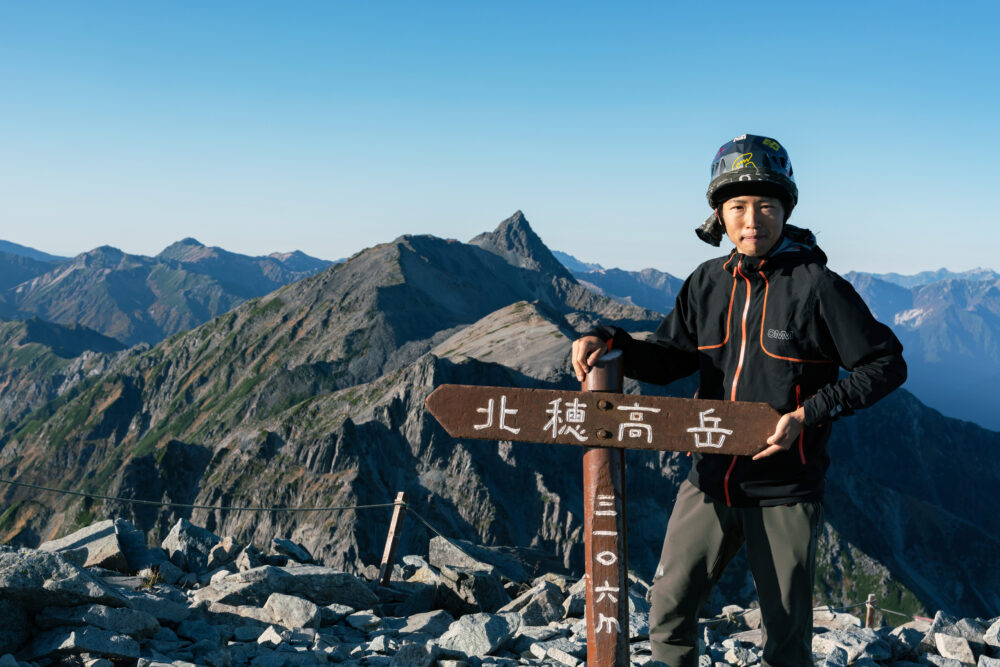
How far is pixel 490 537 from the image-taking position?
2562 inches

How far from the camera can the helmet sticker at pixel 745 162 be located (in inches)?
202

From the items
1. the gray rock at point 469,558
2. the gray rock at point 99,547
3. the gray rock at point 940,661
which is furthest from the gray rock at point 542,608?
the gray rock at point 469,558

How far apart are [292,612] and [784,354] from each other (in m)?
7.19

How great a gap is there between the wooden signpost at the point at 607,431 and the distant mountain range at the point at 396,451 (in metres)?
51.5

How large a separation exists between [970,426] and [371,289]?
523 feet

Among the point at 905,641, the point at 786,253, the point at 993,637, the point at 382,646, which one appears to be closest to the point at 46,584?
the point at 382,646

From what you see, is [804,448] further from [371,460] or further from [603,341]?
[371,460]

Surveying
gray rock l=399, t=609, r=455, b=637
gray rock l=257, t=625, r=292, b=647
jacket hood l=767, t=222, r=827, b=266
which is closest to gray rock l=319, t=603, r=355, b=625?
gray rock l=399, t=609, r=455, b=637

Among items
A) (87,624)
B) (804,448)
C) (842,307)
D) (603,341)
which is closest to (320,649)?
(87,624)

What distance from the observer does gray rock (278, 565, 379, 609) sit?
11.0m

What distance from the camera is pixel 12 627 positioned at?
7207mm

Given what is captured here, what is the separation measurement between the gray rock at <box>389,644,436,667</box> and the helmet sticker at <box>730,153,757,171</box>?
5325 millimetres

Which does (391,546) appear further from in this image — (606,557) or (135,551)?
(606,557)

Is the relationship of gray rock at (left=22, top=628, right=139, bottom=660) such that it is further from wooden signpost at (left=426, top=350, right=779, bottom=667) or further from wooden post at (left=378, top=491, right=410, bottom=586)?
wooden post at (left=378, top=491, right=410, bottom=586)
